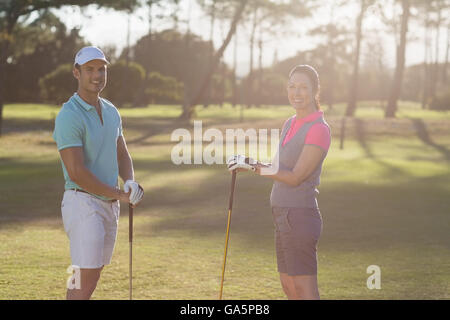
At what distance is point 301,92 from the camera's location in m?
4.42

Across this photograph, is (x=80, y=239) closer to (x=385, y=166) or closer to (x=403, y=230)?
(x=403, y=230)

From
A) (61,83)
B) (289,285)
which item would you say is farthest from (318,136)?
(61,83)

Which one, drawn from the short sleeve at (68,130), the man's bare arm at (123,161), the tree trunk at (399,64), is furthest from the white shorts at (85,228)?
the tree trunk at (399,64)

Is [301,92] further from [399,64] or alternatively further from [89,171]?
[399,64]

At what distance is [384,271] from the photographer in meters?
7.74

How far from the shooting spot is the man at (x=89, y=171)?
13.7ft

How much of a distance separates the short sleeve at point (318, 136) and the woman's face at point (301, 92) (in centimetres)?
16

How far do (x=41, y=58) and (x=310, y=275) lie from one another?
74317 mm

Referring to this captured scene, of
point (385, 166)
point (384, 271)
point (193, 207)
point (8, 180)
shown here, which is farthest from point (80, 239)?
point (385, 166)

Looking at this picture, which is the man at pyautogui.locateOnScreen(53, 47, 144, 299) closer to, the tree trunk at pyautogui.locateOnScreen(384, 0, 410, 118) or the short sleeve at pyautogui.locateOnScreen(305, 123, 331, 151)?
the short sleeve at pyautogui.locateOnScreen(305, 123, 331, 151)

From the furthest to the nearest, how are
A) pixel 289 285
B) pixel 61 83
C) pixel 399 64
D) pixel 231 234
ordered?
pixel 61 83 → pixel 399 64 → pixel 231 234 → pixel 289 285

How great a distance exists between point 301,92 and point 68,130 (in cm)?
144

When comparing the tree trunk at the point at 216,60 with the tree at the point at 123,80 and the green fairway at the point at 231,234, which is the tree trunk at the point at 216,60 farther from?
the green fairway at the point at 231,234

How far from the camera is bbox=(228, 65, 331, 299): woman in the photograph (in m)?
4.36
